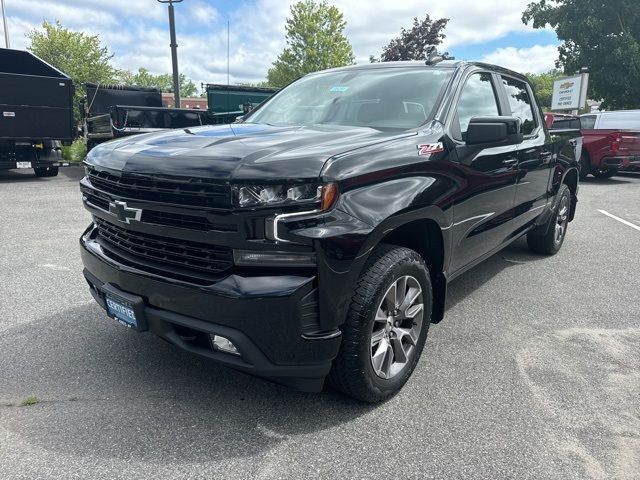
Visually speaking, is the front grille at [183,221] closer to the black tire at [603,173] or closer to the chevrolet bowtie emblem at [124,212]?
the chevrolet bowtie emblem at [124,212]

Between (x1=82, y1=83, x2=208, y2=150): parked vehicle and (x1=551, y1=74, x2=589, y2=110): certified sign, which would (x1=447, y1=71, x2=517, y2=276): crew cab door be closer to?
(x1=82, y1=83, x2=208, y2=150): parked vehicle

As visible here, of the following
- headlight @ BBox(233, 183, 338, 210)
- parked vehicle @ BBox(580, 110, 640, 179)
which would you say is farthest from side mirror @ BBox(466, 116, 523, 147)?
parked vehicle @ BBox(580, 110, 640, 179)

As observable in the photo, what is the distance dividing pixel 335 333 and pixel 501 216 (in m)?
2.16

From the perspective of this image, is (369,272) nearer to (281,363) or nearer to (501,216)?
(281,363)

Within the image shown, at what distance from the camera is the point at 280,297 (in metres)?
2.16

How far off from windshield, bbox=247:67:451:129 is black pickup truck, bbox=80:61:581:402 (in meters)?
0.02

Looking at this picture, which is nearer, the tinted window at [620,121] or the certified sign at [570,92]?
the tinted window at [620,121]

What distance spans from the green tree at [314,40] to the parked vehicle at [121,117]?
2081cm

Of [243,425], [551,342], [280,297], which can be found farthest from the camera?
[551,342]

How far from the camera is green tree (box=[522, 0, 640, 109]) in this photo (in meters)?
22.9

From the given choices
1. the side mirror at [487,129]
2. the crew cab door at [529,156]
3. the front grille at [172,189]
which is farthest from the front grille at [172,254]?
the crew cab door at [529,156]

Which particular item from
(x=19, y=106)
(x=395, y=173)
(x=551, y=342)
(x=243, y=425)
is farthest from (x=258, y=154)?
(x=19, y=106)

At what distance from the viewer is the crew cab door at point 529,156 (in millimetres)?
4238

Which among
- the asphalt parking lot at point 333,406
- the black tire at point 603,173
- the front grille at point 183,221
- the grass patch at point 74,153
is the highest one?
the front grille at point 183,221
